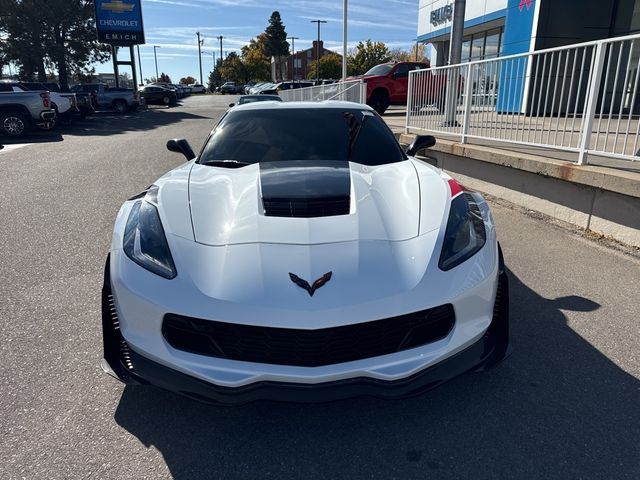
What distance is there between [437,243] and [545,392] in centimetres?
100

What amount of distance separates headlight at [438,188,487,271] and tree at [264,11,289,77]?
84.2m

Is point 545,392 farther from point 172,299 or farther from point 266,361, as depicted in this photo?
point 172,299

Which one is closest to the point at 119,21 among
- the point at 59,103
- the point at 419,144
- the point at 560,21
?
the point at 59,103

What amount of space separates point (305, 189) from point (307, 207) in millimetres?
227

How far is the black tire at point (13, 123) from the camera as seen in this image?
1541 cm

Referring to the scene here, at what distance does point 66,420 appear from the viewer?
2258 mm

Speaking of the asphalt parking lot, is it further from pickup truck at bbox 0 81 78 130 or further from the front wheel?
the front wheel

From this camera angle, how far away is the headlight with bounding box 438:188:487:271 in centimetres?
220

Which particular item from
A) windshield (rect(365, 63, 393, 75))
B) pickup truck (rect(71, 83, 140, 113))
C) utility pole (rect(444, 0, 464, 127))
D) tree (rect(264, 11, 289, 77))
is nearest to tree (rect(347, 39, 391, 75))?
tree (rect(264, 11, 289, 77))

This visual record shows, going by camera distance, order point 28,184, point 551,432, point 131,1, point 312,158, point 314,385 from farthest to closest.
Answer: point 131,1, point 28,184, point 312,158, point 551,432, point 314,385

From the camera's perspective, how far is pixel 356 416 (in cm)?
228

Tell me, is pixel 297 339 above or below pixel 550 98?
below

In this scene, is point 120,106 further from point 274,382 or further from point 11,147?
point 274,382

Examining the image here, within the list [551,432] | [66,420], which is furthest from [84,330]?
[551,432]
